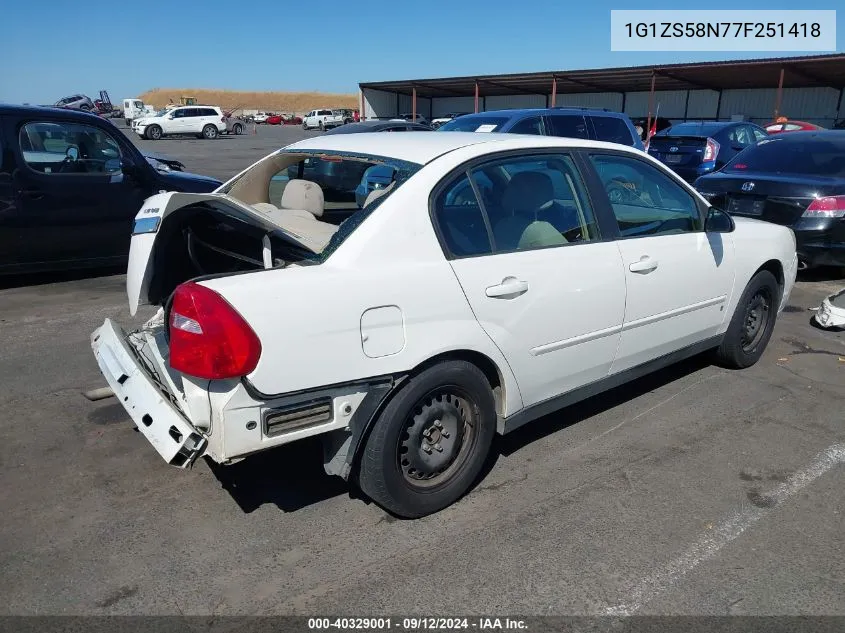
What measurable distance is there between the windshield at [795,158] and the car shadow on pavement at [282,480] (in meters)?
6.73

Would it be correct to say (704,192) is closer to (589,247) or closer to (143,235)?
(589,247)

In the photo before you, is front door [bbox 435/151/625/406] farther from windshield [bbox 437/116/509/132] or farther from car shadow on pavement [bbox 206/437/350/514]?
windshield [bbox 437/116/509/132]

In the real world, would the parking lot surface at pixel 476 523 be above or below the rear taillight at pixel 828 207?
below

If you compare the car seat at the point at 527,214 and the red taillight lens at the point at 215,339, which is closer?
the red taillight lens at the point at 215,339

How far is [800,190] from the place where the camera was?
7.22 m

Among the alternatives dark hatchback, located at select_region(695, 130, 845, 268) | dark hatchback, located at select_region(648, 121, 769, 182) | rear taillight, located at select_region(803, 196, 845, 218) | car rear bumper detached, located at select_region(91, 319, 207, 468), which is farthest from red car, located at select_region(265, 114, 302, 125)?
car rear bumper detached, located at select_region(91, 319, 207, 468)

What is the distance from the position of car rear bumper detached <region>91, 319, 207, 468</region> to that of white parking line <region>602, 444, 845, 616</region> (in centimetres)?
167

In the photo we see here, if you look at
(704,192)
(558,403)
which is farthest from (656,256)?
(704,192)

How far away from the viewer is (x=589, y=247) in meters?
3.56

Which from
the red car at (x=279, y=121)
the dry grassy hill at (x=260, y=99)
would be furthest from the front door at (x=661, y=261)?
the dry grassy hill at (x=260, y=99)

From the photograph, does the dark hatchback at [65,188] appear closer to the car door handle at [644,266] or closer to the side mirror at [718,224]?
the car door handle at [644,266]

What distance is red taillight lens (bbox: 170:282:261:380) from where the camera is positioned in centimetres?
250

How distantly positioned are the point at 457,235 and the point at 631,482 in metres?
1.53

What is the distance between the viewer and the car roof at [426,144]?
3273mm
